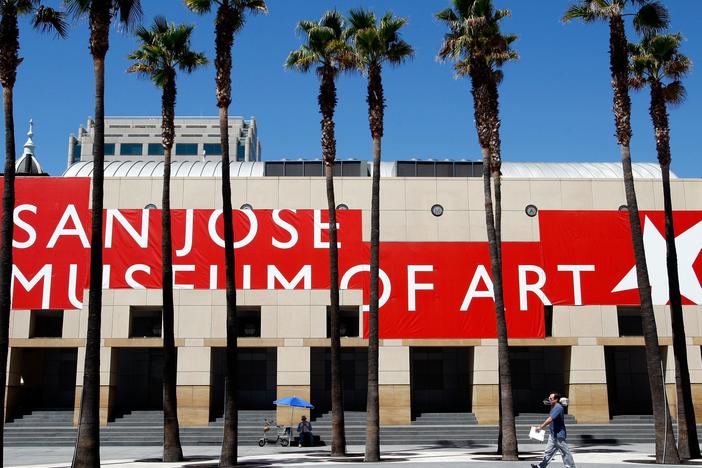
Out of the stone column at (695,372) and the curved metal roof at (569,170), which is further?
the curved metal roof at (569,170)

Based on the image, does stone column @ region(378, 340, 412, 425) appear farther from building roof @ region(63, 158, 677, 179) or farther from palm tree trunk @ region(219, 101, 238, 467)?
palm tree trunk @ region(219, 101, 238, 467)

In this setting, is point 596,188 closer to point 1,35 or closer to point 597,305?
point 597,305

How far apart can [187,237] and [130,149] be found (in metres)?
98.4

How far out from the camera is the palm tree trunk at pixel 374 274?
26672 millimetres

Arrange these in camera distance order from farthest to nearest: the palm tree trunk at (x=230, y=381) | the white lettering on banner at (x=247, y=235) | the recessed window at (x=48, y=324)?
1. the recessed window at (x=48, y=324)
2. the white lettering on banner at (x=247, y=235)
3. the palm tree trunk at (x=230, y=381)

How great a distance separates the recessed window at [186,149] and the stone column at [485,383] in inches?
3906

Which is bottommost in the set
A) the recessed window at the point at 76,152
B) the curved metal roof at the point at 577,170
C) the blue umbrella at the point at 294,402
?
the blue umbrella at the point at 294,402

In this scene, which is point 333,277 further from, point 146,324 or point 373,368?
point 146,324

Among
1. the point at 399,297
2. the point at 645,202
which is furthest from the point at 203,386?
the point at 645,202

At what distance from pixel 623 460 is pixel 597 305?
1442 cm

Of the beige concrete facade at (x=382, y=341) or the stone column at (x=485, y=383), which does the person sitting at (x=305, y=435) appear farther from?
the stone column at (x=485, y=383)

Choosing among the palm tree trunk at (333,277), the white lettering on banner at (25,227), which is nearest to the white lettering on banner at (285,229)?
the palm tree trunk at (333,277)

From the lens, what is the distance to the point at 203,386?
39219mm

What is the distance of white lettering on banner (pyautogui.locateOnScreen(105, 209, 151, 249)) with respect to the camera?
40.3 metres
